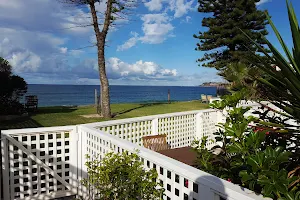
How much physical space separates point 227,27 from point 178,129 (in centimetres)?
1761

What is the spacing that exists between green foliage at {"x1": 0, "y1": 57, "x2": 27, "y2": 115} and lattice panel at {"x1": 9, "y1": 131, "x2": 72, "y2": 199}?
375 inches

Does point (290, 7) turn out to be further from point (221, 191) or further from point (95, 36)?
point (95, 36)

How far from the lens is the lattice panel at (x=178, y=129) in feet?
18.5

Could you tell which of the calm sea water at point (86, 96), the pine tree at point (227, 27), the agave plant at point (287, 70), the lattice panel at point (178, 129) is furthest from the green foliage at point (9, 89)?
the calm sea water at point (86, 96)

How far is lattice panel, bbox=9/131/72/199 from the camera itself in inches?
140

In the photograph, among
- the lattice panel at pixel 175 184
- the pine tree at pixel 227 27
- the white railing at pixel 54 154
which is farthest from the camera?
the pine tree at pixel 227 27

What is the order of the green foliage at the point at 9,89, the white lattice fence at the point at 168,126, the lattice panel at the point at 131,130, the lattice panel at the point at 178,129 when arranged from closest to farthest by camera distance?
the lattice panel at the point at 131,130 < the white lattice fence at the point at 168,126 < the lattice panel at the point at 178,129 < the green foliage at the point at 9,89

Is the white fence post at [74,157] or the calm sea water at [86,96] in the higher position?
the white fence post at [74,157]

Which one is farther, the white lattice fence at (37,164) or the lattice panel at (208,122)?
the lattice panel at (208,122)

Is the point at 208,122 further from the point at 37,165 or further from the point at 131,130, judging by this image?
the point at 37,165

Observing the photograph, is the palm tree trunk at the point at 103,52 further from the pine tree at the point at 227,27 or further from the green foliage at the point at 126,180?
the pine tree at the point at 227,27

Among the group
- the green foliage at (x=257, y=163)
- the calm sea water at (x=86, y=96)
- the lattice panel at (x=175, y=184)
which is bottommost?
the calm sea water at (x=86, y=96)

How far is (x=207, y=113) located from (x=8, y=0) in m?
13.4

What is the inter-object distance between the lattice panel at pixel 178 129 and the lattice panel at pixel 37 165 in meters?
2.27
